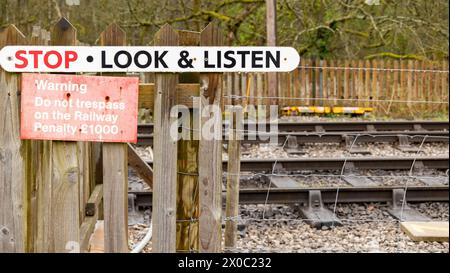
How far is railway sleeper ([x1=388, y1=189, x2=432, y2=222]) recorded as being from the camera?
24.6 feet

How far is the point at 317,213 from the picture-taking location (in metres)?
7.68

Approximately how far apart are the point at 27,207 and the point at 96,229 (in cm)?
205

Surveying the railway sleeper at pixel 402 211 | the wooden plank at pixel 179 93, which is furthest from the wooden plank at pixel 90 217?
the railway sleeper at pixel 402 211

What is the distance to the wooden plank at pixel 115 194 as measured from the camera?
12.7ft

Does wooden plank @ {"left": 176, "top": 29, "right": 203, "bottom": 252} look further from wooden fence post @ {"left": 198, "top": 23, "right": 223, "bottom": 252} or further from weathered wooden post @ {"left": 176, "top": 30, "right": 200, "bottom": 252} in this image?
wooden fence post @ {"left": 198, "top": 23, "right": 223, "bottom": 252}

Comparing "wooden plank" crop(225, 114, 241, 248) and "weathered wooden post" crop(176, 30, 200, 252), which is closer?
"weathered wooden post" crop(176, 30, 200, 252)

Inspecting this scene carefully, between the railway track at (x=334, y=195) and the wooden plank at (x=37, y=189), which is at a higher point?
the wooden plank at (x=37, y=189)

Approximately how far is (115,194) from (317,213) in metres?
4.22

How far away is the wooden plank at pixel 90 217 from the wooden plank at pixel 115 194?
753mm

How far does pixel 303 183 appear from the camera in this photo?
30.6ft

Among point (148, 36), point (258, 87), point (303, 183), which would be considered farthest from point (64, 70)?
point (148, 36)

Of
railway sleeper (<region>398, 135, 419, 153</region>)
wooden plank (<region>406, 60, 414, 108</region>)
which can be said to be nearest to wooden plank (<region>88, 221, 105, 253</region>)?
railway sleeper (<region>398, 135, 419, 153</region>)

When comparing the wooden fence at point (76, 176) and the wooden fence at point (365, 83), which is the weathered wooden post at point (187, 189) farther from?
the wooden fence at point (365, 83)

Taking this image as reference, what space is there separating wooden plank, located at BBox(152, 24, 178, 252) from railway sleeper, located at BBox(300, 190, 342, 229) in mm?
3537
